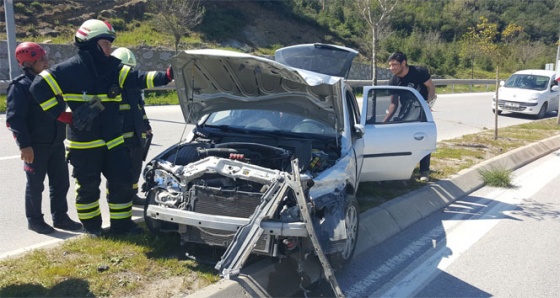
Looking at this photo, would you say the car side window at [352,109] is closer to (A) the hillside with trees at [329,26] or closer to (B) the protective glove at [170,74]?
(B) the protective glove at [170,74]

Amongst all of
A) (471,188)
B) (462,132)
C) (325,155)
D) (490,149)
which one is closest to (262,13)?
(462,132)

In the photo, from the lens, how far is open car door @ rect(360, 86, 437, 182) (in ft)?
21.4

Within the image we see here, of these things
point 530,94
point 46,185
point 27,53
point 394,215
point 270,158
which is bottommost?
point 530,94

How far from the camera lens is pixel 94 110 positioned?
4547mm

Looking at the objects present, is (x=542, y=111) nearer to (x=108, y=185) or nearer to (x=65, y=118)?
(x=108, y=185)

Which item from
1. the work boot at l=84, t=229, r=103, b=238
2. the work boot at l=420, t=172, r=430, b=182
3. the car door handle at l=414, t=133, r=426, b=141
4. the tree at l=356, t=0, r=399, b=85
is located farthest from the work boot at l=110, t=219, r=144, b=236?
the tree at l=356, t=0, r=399, b=85

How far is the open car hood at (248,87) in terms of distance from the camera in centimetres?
Answer: 468

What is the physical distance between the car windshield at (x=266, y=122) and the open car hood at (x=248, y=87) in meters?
0.07

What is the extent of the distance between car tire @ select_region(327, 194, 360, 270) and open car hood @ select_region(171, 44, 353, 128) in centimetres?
96

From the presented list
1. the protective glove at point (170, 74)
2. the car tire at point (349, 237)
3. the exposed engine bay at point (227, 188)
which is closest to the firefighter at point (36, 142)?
the protective glove at point (170, 74)

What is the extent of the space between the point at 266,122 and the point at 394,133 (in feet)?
6.40

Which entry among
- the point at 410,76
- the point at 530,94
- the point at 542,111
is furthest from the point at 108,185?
the point at 542,111

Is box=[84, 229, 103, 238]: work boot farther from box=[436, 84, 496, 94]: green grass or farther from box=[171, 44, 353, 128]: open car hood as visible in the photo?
box=[436, 84, 496, 94]: green grass

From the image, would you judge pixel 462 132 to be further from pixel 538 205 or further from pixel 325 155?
pixel 325 155
